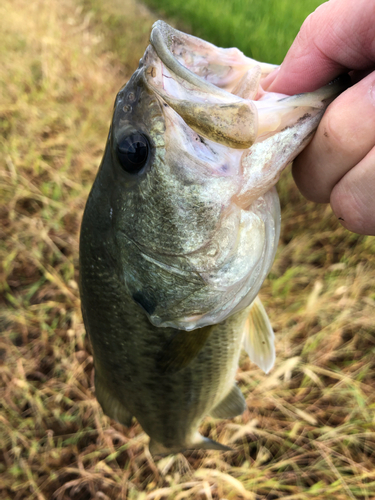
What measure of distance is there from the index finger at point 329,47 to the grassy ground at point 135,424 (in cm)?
148

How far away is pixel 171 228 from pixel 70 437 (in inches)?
72.1

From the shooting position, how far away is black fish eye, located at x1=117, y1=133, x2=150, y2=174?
846 mm

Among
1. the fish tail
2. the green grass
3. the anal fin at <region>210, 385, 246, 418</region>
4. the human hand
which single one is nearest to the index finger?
the human hand

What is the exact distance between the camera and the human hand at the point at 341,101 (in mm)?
823

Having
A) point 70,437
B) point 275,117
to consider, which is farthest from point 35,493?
point 275,117

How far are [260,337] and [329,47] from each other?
3.20 ft

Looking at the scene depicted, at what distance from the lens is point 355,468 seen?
5.94 feet

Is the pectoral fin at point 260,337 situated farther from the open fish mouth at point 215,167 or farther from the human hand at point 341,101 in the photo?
the human hand at point 341,101

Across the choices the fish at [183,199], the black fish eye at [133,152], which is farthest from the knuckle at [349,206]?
the black fish eye at [133,152]

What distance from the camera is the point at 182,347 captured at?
3.56ft

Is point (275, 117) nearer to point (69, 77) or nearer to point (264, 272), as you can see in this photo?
point (264, 272)

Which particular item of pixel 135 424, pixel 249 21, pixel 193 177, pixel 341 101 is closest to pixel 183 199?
pixel 193 177

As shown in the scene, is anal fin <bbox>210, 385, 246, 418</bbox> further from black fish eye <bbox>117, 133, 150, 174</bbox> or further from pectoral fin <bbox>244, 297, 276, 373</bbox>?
black fish eye <bbox>117, 133, 150, 174</bbox>

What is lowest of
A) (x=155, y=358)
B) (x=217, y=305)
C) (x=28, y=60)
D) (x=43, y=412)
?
(x=43, y=412)
